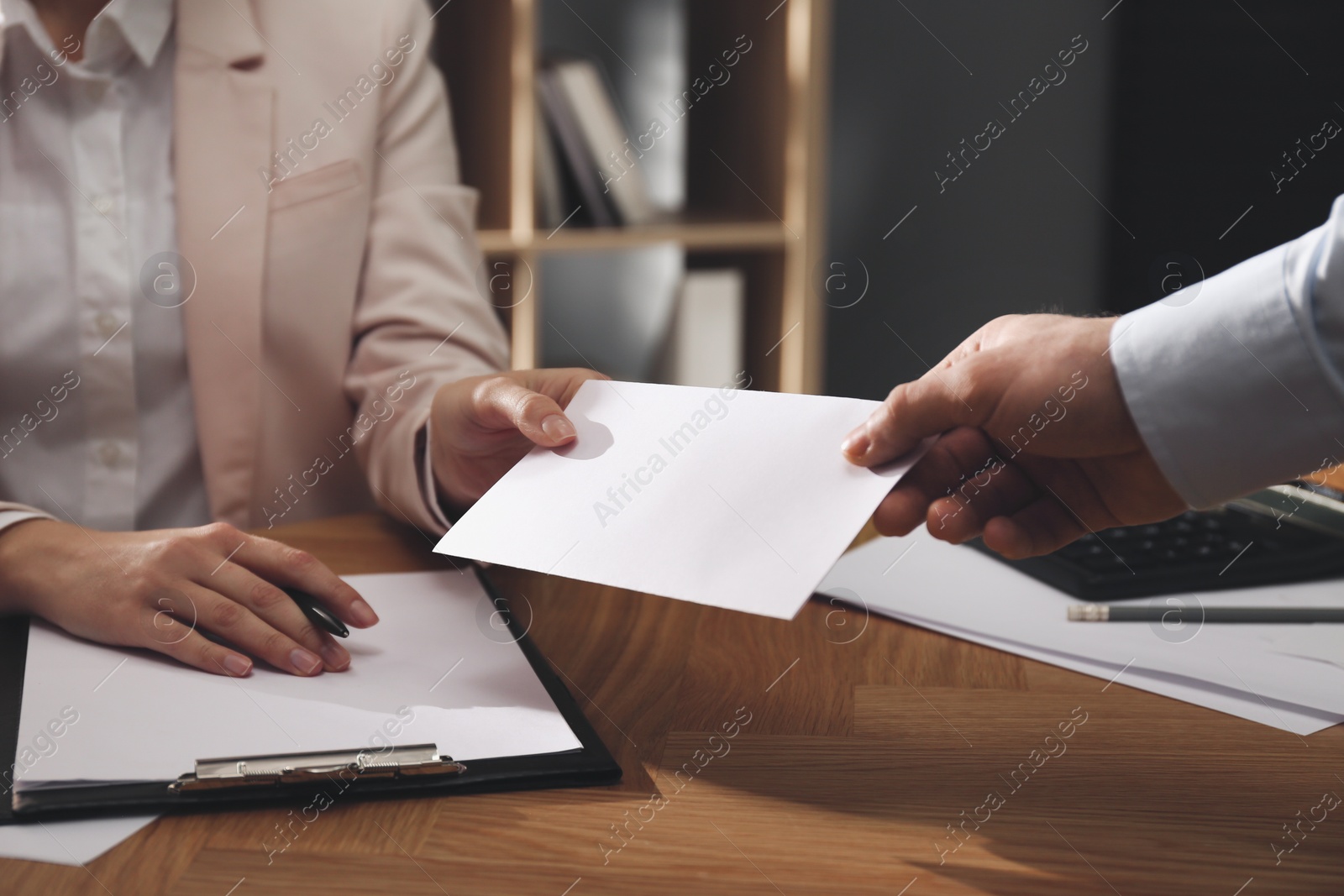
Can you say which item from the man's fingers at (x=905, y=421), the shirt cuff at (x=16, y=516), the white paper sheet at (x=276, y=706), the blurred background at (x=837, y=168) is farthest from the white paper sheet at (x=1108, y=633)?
the blurred background at (x=837, y=168)

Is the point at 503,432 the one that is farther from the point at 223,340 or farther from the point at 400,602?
the point at 223,340

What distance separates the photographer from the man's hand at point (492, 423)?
0.69 m

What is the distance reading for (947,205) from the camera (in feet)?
6.98

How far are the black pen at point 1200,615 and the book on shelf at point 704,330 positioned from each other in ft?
4.51

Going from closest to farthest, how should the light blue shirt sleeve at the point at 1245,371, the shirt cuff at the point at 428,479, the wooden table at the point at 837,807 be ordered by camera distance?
1. the wooden table at the point at 837,807
2. the light blue shirt sleeve at the point at 1245,371
3. the shirt cuff at the point at 428,479

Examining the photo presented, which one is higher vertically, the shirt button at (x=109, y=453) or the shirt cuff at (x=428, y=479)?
the shirt cuff at (x=428, y=479)

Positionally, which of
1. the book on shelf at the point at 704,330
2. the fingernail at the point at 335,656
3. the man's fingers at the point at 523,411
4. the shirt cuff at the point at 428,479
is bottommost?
the book on shelf at the point at 704,330

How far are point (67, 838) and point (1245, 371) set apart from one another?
2.03 ft

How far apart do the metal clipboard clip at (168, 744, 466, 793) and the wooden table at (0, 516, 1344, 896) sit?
1 centimetres

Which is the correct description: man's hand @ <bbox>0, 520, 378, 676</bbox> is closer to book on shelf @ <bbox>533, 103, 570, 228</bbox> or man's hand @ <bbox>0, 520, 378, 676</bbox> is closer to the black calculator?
the black calculator

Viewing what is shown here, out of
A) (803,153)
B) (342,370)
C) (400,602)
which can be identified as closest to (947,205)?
(803,153)

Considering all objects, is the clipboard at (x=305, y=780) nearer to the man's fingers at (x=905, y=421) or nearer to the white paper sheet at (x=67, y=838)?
the white paper sheet at (x=67, y=838)

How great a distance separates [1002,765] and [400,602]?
→ 41cm

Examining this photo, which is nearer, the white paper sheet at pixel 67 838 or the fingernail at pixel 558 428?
the white paper sheet at pixel 67 838
